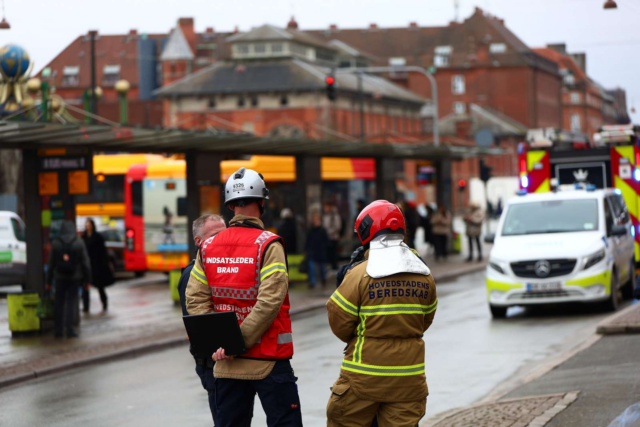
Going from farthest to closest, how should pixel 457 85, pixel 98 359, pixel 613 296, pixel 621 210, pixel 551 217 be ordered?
pixel 457 85 → pixel 621 210 → pixel 551 217 → pixel 613 296 → pixel 98 359

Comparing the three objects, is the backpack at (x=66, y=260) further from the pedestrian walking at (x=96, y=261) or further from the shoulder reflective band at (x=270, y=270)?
the shoulder reflective band at (x=270, y=270)

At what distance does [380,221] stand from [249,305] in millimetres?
796

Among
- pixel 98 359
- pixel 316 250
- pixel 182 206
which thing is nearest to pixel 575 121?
pixel 182 206

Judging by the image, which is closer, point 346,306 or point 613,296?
point 346,306

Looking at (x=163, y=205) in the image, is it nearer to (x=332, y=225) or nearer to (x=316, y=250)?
(x=332, y=225)

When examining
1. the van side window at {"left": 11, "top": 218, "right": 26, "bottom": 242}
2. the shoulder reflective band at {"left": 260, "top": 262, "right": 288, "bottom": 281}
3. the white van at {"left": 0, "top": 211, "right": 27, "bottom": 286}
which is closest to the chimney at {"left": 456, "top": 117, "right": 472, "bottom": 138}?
the van side window at {"left": 11, "top": 218, "right": 26, "bottom": 242}

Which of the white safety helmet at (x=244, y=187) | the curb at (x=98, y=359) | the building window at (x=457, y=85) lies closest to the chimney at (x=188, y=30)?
the building window at (x=457, y=85)

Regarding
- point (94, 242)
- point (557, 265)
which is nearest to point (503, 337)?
point (557, 265)

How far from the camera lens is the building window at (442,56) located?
125662 millimetres

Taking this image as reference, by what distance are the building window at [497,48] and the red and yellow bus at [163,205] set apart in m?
96.6

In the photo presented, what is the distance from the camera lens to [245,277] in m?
5.55

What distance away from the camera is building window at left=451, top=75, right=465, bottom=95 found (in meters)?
120

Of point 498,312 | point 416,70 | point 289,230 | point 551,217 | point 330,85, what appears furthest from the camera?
point 416,70

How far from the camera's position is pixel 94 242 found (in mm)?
21031
